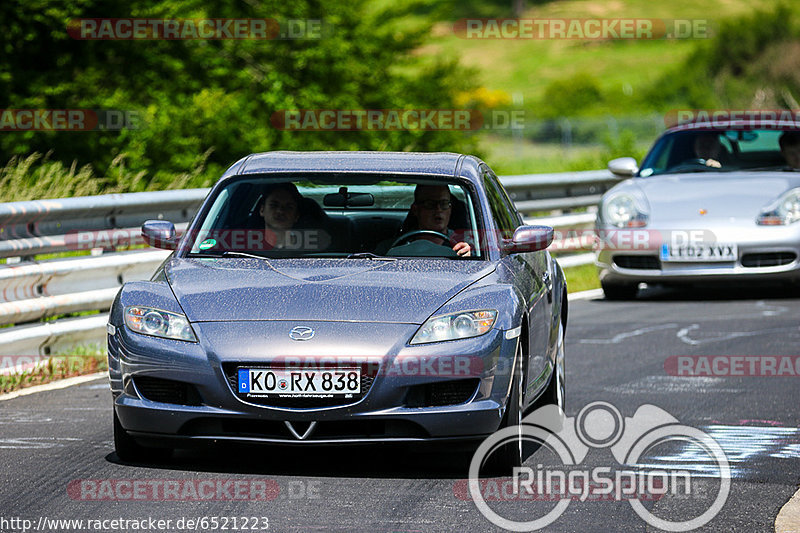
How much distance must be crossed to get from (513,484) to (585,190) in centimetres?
1208

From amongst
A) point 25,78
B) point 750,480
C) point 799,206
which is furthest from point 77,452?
point 25,78

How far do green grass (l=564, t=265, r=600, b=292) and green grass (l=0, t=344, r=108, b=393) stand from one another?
6.34m

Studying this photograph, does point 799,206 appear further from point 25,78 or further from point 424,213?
point 25,78

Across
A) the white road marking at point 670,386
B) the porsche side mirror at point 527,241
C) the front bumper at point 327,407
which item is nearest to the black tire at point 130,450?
the front bumper at point 327,407

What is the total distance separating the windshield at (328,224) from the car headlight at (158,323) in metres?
0.79

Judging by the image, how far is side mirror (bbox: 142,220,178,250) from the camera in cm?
735

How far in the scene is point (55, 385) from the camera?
29.5ft

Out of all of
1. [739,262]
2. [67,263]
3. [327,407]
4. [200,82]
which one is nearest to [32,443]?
[327,407]

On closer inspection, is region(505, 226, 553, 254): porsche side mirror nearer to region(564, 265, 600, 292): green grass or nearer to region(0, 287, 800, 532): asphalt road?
region(0, 287, 800, 532): asphalt road

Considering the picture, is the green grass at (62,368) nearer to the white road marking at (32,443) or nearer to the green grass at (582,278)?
the white road marking at (32,443)

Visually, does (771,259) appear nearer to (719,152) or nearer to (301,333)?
(719,152)

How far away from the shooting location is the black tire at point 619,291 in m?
13.7

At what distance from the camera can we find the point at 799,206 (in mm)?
12898

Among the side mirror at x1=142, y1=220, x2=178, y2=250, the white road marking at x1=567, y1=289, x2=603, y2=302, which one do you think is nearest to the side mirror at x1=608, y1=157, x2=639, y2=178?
the white road marking at x1=567, y1=289, x2=603, y2=302
